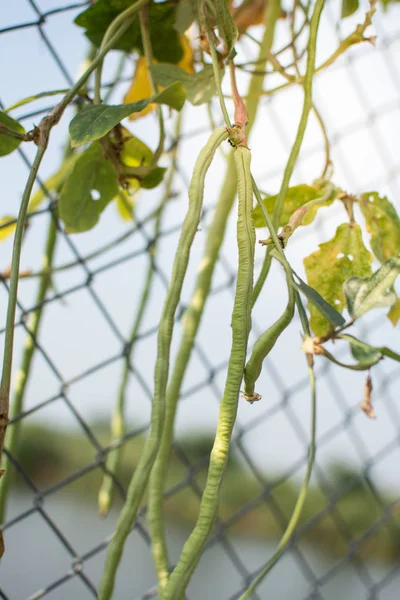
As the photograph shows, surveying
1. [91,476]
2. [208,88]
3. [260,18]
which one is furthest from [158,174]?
[91,476]

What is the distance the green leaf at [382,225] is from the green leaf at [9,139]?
27 cm

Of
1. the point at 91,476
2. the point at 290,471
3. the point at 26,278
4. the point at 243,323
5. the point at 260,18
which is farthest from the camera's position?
the point at 91,476

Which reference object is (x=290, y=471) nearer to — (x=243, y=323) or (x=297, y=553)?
(x=297, y=553)

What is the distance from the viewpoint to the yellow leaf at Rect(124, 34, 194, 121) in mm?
631

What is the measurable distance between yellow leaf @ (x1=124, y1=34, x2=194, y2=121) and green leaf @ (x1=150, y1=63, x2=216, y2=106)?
0.10m

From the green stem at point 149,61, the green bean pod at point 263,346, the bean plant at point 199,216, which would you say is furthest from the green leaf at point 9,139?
the green bean pod at point 263,346

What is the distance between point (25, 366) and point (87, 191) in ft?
0.58

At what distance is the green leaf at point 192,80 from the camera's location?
19.7 inches

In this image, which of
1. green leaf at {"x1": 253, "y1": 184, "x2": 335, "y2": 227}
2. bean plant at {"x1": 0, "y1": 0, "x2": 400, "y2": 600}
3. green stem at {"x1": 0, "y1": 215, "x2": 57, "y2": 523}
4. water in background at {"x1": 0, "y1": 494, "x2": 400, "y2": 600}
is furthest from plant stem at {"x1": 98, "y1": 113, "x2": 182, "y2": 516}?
water in background at {"x1": 0, "y1": 494, "x2": 400, "y2": 600}

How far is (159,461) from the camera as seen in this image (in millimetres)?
488

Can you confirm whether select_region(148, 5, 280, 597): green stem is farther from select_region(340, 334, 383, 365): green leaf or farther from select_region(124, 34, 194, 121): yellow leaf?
select_region(340, 334, 383, 365): green leaf

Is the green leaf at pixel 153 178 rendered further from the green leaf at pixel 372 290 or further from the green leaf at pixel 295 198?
the green leaf at pixel 372 290

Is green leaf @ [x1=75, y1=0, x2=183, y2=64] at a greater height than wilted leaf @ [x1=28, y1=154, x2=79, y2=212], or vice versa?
green leaf @ [x1=75, y1=0, x2=183, y2=64]

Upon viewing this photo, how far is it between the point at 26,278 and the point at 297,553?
0.55 metres
